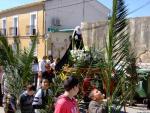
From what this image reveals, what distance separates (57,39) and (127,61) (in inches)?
1232

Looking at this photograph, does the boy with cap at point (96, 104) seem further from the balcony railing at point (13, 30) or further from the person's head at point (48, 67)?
the balcony railing at point (13, 30)

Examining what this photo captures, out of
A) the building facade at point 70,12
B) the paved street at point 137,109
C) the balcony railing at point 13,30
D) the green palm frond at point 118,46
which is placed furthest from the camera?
the balcony railing at point 13,30

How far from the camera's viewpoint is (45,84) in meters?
9.87

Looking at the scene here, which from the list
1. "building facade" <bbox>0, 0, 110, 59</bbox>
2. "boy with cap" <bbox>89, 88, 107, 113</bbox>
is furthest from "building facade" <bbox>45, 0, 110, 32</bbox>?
"boy with cap" <bbox>89, 88, 107, 113</bbox>

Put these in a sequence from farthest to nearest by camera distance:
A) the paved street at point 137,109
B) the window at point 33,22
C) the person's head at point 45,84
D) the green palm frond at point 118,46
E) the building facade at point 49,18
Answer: the window at point 33,22 → the building facade at point 49,18 → the paved street at point 137,109 → the person's head at point 45,84 → the green palm frond at point 118,46

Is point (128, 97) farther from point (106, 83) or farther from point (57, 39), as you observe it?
point (57, 39)

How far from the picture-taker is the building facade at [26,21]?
40.2 meters

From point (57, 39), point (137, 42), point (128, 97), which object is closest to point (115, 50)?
point (128, 97)

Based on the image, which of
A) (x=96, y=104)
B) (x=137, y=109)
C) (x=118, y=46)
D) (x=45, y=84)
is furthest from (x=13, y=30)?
(x=118, y=46)

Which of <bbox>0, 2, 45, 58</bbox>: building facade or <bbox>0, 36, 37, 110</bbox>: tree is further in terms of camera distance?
<bbox>0, 2, 45, 58</bbox>: building facade

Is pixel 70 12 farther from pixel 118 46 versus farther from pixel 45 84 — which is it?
pixel 118 46

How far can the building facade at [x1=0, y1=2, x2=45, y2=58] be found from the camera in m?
40.2

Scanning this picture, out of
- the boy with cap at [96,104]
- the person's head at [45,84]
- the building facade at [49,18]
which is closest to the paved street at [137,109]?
the person's head at [45,84]

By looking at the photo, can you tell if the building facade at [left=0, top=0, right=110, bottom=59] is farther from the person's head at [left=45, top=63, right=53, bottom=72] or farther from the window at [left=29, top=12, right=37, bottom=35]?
the person's head at [left=45, top=63, right=53, bottom=72]
